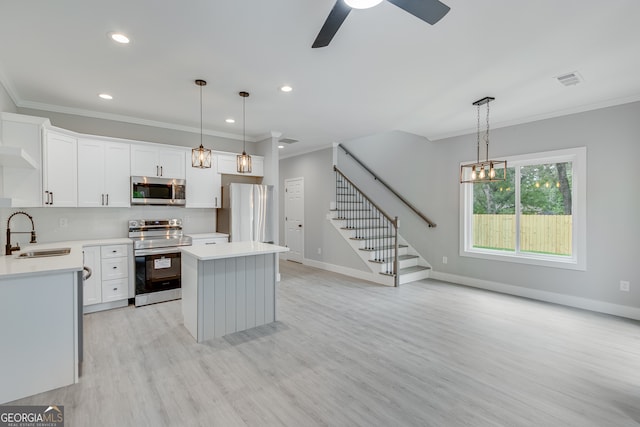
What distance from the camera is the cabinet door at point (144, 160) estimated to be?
14.7 feet

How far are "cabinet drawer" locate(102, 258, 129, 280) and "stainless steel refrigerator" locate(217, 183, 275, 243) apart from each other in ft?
5.14

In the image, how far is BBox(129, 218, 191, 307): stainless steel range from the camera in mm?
4152

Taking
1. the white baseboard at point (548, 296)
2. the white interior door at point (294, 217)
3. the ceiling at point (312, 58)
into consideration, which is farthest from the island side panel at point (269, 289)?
the white interior door at point (294, 217)

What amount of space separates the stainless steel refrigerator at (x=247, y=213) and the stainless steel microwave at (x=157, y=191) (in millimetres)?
743

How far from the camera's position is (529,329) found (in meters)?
3.42

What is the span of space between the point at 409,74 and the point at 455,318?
117 inches

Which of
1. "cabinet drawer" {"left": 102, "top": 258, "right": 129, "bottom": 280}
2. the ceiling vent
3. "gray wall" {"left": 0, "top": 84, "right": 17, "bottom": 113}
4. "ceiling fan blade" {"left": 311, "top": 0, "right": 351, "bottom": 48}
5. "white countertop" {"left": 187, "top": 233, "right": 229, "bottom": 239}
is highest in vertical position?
the ceiling vent

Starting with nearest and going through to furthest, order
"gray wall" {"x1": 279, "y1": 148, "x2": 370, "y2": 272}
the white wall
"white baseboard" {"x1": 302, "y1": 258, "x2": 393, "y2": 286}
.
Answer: the white wall < "white baseboard" {"x1": 302, "y1": 258, "x2": 393, "y2": 286} < "gray wall" {"x1": 279, "y1": 148, "x2": 370, "y2": 272}

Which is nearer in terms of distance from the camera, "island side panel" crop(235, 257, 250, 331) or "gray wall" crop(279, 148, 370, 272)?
"island side panel" crop(235, 257, 250, 331)

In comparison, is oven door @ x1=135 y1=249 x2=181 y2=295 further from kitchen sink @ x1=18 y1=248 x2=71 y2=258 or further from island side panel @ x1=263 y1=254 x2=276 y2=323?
island side panel @ x1=263 y1=254 x2=276 y2=323

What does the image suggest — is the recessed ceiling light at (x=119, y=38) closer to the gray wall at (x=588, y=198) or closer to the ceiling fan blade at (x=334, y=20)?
the ceiling fan blade at (x=334, y=20)

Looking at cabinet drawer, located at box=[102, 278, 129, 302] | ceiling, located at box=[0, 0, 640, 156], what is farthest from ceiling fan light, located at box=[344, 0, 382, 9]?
cabinet drawer, located at box=[102, 278, 129, 302]

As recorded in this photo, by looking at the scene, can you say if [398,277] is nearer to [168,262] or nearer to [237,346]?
[237,346]

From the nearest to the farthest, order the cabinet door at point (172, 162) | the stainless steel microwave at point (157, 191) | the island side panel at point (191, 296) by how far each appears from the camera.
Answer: the island side panel at point (191, 296), the stainless steel microwave at point (157, 191), the cabinet door at point (172, 162)
